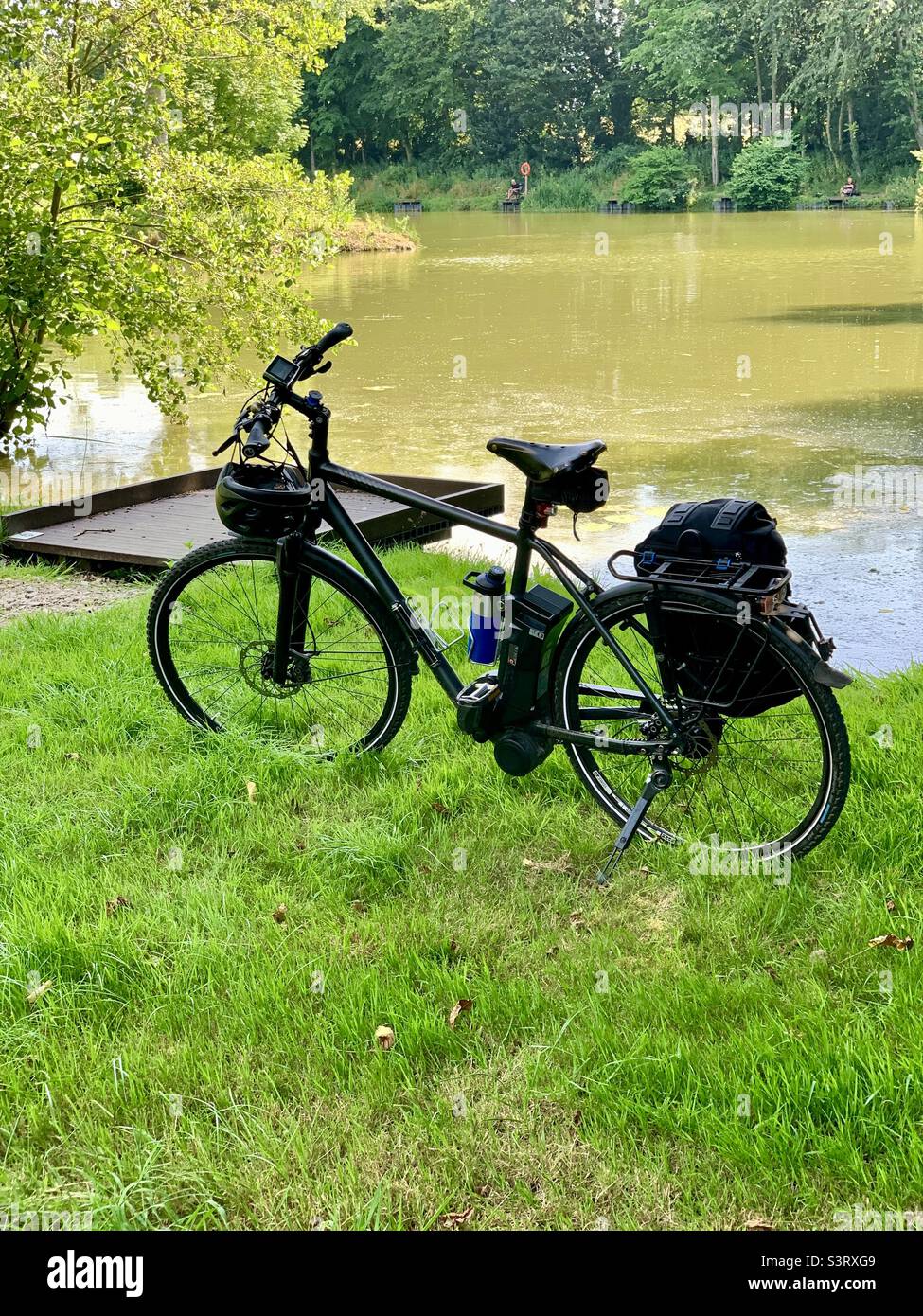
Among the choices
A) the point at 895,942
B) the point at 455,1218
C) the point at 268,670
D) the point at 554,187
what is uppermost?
the point at 554,187

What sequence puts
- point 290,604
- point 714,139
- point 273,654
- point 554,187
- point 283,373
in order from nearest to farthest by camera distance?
point 283,373 < point 290,604 < point 273,654 < point 714,139 < point 554,187

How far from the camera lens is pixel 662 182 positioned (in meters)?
44.8

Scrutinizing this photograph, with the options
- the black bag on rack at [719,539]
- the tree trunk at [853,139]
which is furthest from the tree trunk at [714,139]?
the black bag on rack at [719,539]

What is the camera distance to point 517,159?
57781 mm

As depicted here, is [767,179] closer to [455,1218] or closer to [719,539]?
[719,539]

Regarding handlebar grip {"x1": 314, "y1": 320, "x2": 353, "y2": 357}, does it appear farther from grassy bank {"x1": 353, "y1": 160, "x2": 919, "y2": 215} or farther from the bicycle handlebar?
grassy bank {"x1": 353, "y1": 160, "x2": 919, "y2": 215}

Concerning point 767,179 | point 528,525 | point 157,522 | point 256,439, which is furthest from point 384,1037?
point 767,179

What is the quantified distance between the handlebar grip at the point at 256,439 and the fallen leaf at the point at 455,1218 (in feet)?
7.04

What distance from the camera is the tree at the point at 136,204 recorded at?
639 cm

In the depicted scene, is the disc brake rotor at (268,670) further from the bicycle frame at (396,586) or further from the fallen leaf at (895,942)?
the fallen leaf at (895,942)

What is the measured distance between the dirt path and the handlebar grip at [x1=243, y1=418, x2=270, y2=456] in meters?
2.56

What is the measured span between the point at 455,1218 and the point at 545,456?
1913 millimetres

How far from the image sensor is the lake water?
729 centimetres
